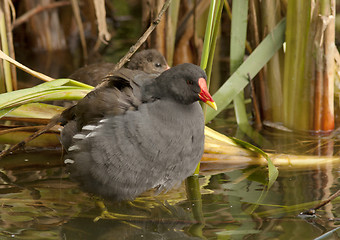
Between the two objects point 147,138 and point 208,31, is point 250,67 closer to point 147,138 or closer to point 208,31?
point 208,31

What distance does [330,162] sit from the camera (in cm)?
321

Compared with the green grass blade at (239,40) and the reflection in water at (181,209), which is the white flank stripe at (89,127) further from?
the green grass blade at (239,40)

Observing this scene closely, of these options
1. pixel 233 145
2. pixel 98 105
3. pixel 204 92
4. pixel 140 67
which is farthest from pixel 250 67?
pixel 98 105

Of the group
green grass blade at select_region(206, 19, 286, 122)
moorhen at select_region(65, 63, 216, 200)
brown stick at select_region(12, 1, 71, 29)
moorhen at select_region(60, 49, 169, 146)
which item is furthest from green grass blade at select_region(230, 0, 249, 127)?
brown stick at select_region(12, 1, 71, 29)

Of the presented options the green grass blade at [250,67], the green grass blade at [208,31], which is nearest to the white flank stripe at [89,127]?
the green grass blade at [208,31]

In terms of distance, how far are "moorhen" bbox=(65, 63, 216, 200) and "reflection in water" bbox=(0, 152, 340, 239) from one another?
0.18 metres

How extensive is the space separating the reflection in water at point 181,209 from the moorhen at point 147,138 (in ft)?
0.59

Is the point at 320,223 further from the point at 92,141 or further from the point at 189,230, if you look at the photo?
the point at 92,141

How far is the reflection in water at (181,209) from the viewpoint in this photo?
97.3 inches

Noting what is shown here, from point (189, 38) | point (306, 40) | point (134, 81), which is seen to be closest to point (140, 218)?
point (134, 81)

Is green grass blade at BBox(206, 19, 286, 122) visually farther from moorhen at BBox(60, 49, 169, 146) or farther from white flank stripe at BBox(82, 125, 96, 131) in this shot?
white flank stripe at BBox(82, 125, 96, 131)

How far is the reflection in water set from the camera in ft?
8.11

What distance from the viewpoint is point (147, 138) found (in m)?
2.41

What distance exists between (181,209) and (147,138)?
506 millimetres
